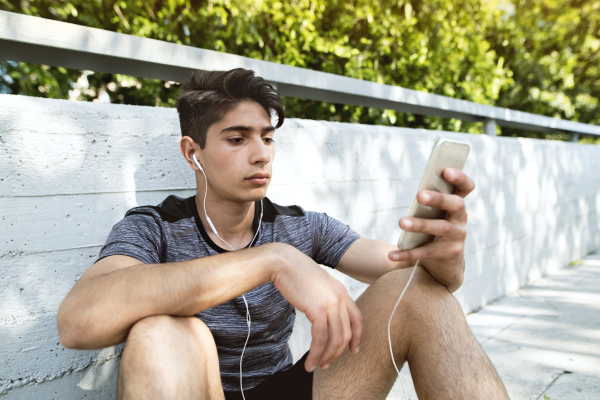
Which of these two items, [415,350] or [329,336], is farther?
A: [415,350]

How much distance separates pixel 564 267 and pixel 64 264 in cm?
567

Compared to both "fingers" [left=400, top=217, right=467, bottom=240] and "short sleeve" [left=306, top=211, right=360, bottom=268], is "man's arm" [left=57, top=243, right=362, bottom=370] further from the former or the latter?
"short sleeve" [left=306, top=211, right=360, bottom=268]

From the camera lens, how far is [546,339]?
9.76 feet

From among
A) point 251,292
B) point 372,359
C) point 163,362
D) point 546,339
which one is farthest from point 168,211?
point 546,339

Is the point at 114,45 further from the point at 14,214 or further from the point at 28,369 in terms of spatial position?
the point at 28,369

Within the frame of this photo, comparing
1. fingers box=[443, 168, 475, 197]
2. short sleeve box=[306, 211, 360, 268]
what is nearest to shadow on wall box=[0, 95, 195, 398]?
short sleeve box=[306, 211, 360, 268]

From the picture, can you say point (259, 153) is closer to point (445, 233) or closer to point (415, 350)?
point (445, 233)

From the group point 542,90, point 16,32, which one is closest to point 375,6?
point 16,32

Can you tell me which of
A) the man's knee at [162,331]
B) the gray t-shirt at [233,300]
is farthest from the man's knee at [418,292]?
the man's knee at [162,331]

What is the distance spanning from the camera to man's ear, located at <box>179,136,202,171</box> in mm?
1798

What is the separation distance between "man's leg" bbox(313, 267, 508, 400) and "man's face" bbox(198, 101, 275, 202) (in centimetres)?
66

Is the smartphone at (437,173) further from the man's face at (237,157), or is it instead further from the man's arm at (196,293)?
the man's face at (237,157)

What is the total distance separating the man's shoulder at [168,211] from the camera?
5.18 feet

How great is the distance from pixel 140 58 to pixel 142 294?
1.26m
